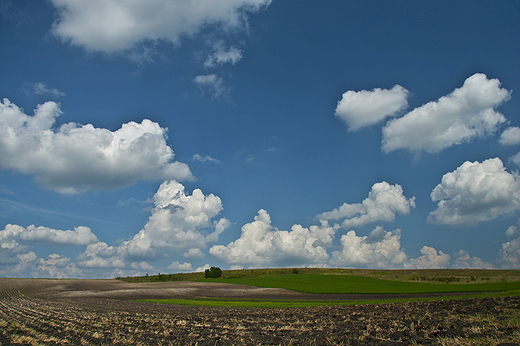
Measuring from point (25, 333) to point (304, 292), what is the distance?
5788 centimetres

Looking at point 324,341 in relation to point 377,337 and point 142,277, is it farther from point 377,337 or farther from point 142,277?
point 142,277

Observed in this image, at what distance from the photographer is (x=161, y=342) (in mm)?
14984

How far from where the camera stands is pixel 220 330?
18594 millimetres

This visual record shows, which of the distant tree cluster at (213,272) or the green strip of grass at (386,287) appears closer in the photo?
the green strip of grass at (386,287)

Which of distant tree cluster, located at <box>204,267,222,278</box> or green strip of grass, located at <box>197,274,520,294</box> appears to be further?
distant tree cluster, located at <box>204,267,222,278</box>

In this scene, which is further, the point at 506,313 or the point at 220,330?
the point at 220,330

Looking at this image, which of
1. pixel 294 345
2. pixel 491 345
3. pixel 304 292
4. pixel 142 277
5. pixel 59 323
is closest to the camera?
pixel 491 345

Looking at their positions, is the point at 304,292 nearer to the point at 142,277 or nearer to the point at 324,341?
the point at 324,341

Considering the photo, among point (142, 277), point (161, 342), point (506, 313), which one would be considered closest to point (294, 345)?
point (161, 342)

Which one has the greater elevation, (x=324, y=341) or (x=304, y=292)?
(x=324, y=341)

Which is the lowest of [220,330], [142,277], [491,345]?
[142,277]

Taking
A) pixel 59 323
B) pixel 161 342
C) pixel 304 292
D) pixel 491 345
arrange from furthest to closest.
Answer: pixel 304 292 < pixel 59 323 < pixel 161 342 < pixel 491 345

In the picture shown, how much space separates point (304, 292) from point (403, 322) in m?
53.0

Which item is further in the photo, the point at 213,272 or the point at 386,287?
the point at 213,272
